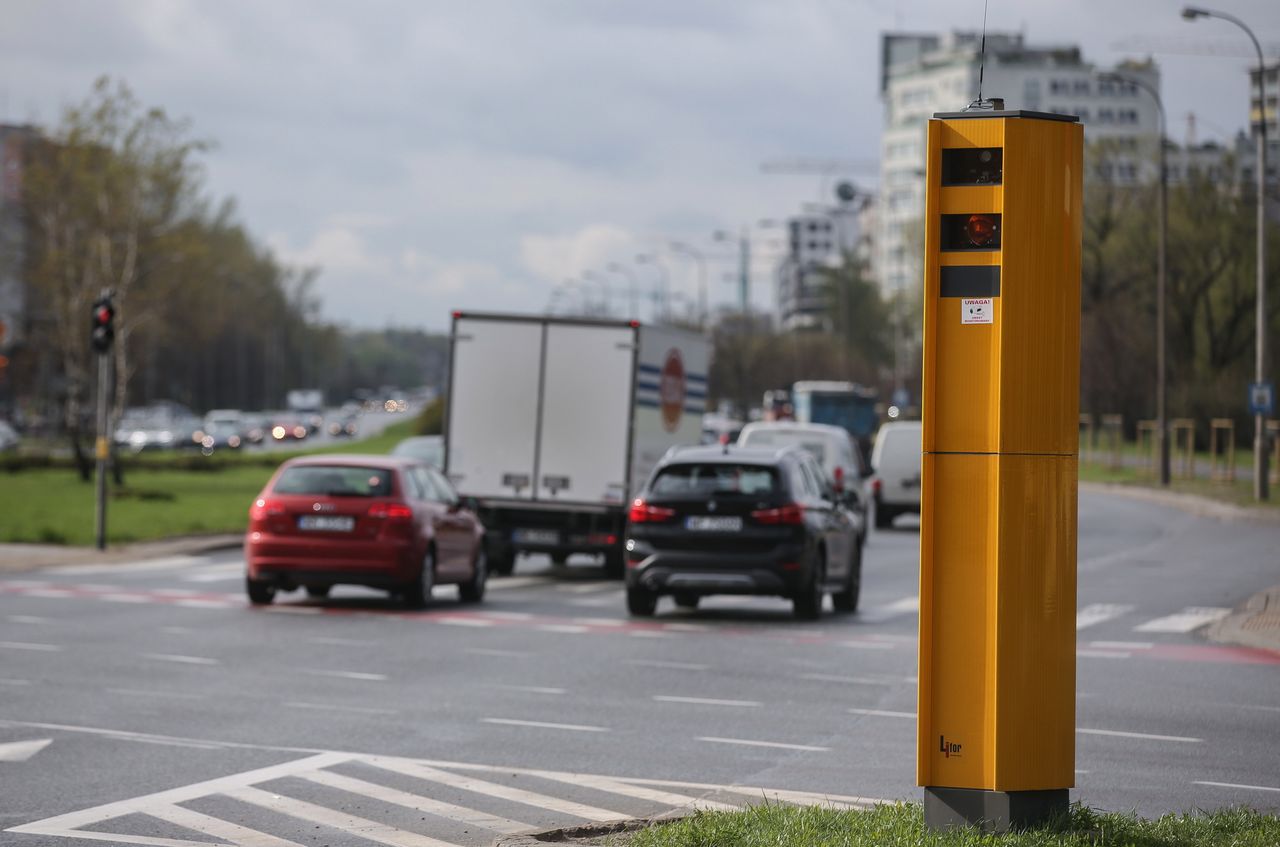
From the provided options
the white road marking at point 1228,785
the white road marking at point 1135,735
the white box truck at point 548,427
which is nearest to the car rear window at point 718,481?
the white box truck at point 548,427

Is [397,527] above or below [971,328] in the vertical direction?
below

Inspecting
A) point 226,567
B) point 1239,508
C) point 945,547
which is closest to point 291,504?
point 226,567

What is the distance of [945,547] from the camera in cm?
736

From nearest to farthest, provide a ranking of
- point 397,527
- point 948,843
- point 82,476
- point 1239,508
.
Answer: point 948,843
point 397,527
point 1239,508
point 82,476

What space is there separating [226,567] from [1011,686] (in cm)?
2136

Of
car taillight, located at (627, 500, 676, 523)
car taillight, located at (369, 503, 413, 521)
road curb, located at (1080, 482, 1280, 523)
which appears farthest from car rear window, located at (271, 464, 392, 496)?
road curb, located at (1080, 482, 1280, 523)

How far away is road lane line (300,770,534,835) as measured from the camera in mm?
8641

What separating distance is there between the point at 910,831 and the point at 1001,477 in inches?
51.6

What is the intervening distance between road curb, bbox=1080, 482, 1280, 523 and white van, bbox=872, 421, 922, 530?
664 cm

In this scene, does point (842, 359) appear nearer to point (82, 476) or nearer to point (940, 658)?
point (82, 476)

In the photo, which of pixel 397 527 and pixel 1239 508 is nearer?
pixel 397 527

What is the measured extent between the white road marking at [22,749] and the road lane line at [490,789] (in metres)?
1.73

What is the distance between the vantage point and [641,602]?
65.8 ft

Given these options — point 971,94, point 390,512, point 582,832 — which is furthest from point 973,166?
point 971,94
